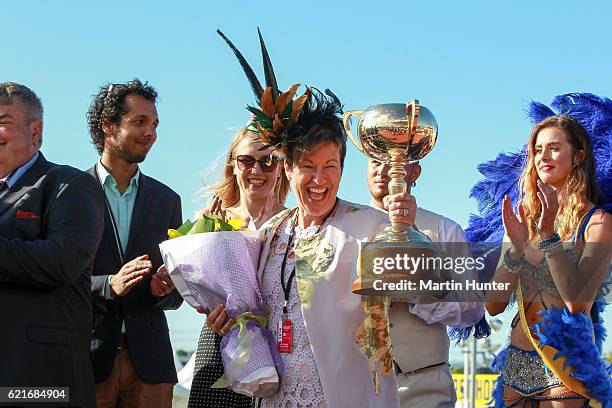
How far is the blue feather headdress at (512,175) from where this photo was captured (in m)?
4.79

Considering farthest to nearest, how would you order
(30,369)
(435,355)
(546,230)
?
(435,355) → (546,230) → (30,369)

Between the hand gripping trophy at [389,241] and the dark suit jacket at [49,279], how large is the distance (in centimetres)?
118

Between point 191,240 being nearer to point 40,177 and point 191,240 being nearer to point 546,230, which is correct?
point 40,177

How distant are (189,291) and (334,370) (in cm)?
72

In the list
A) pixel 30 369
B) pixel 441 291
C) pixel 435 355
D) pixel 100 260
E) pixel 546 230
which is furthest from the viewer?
pixel 100 260

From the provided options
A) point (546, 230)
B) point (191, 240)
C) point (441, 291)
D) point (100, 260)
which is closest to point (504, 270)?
point (546, 230)

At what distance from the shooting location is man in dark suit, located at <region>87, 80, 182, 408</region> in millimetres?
4883

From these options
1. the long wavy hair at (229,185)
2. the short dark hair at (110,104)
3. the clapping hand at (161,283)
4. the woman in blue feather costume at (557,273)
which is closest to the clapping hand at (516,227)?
the woman in blue feather costume at (557,273)

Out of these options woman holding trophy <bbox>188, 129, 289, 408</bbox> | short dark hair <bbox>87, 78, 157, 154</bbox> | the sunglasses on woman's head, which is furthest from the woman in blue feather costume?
short dark hair <bbox>87, 78, 157, 154</bbox>

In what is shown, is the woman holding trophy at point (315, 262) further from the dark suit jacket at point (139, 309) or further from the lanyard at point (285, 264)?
the dark suit jacket at point (139, 309)

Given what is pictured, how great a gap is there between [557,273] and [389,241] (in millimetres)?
1040

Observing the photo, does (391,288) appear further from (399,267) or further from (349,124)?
(349,124)

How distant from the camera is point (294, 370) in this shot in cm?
378

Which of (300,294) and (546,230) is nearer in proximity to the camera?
(300,294)
